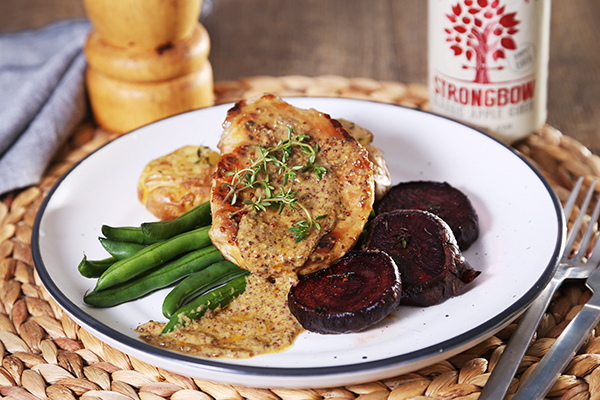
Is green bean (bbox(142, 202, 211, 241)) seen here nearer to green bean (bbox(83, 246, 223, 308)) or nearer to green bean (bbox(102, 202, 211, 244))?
green bean (bbox(102, 202, 211, 244))

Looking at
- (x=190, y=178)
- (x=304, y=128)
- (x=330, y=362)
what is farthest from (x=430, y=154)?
(x=330, y=362)

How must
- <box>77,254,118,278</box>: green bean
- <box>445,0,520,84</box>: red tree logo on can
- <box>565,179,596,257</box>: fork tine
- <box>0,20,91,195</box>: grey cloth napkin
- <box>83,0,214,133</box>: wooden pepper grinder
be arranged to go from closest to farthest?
1. <box>77,254,118,278</box>: green bean
2. <box>565,179,596,257</box>: fork tine
3. <box>445,0,520,84</box>: red tree logo on can
4. <box>0,20,91,195</box>: grey cloth napkin
5. <box>83,0,214,133</box>: wooden pepper grinder

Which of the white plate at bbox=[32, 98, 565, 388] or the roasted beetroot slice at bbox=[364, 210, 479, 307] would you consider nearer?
the white plate at bbox=[32, 98, 565, 388]

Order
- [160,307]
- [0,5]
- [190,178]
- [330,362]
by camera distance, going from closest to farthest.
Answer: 1. [330,362]
2. [160,307]
3. [190,178]
4. [0,5]

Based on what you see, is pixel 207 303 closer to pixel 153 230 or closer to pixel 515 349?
pixel 153 230

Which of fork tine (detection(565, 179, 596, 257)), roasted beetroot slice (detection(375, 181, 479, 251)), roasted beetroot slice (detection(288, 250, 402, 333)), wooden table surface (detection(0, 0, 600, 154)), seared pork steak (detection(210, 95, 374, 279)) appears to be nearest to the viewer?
roasted beetroot slice (detection(288, 250, 402, 333))

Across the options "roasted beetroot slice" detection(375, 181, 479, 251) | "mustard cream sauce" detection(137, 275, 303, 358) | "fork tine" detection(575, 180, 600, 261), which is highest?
"roasted beetroot slice" detection(375, 181, 479, 251)

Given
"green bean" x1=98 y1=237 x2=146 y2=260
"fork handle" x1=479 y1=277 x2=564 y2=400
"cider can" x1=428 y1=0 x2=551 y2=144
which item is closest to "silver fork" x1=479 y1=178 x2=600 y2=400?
"fork handle" x1=479 y1=277 x2=564 y2=400

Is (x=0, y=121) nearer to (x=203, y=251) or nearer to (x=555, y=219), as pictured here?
(x=203, y=251)
